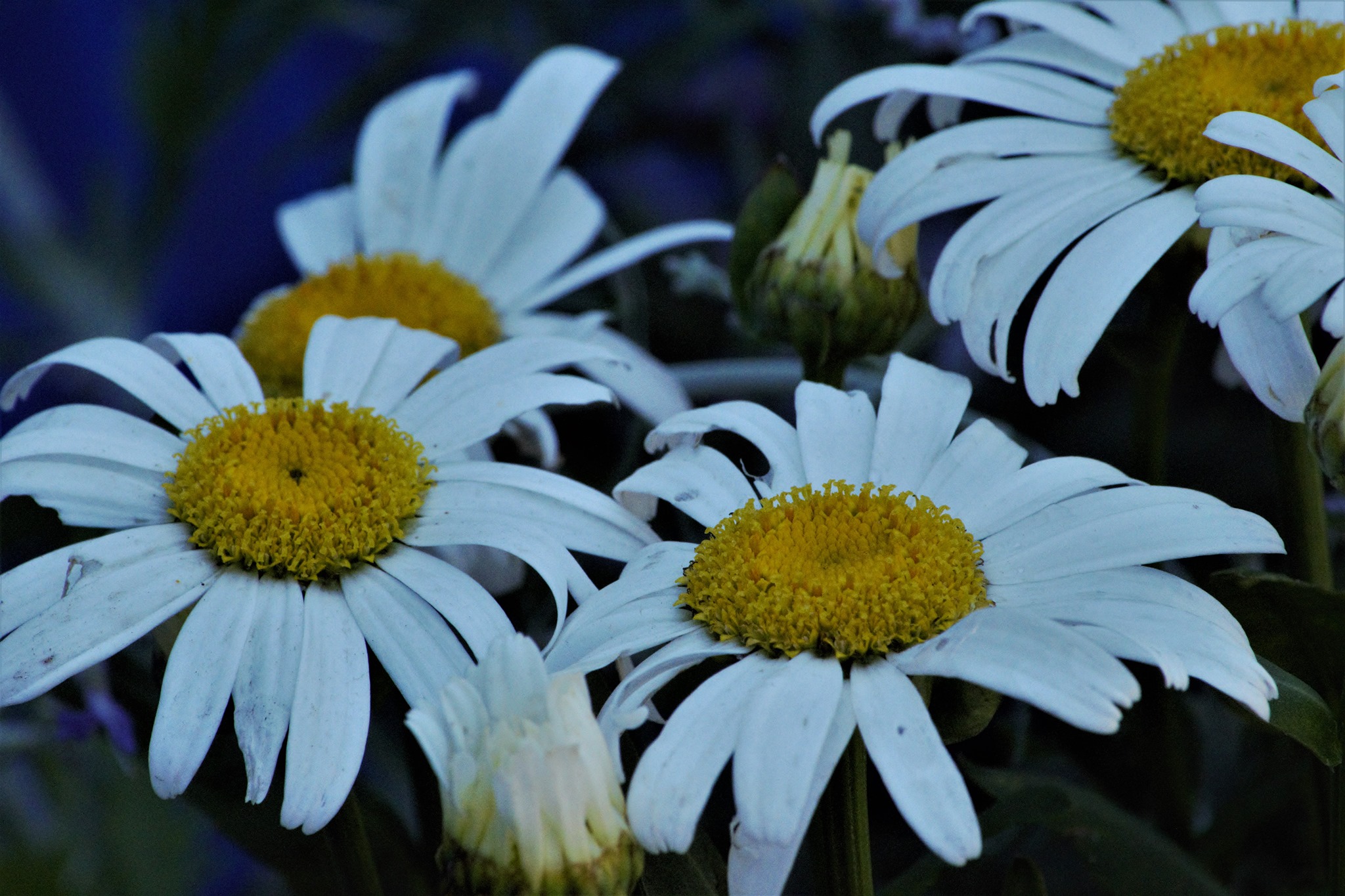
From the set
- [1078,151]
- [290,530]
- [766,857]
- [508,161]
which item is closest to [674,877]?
[766,857]

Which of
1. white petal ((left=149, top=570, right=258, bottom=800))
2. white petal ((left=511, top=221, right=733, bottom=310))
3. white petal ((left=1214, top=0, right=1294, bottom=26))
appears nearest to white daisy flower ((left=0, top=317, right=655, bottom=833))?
white petal ((left=149, top=570, right=258, bottom=800))

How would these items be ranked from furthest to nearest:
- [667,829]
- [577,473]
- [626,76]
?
[626,76] < [577,473] < [667,829]

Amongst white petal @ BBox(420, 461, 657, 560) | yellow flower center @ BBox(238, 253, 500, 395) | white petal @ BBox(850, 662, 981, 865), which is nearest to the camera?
A: white petal @ BBox(850, 662, 981, 865)

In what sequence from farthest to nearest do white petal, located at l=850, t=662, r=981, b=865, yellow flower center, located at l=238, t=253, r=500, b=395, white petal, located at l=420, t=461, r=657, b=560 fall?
1. yellow flower center, located at l=238, t=253, r=500, b=395
2. white petal, located at l=420, t=461, r=657, b=560
3. white petal, located at l=850, t=662, r=981, b=865

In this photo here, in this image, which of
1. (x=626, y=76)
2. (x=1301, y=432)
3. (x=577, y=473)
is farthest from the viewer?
(x=626, y=76)

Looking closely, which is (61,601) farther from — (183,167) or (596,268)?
(183,167)

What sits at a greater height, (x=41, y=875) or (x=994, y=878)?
(x=41, y=875)

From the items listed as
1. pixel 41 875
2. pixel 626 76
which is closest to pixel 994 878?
pixel 41 875

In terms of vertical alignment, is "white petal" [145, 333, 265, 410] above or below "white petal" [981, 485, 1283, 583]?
above

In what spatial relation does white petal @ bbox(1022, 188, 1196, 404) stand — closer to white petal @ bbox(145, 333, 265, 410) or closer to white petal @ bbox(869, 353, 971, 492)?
white petal @ bbox(869, 353, 971, 492)
